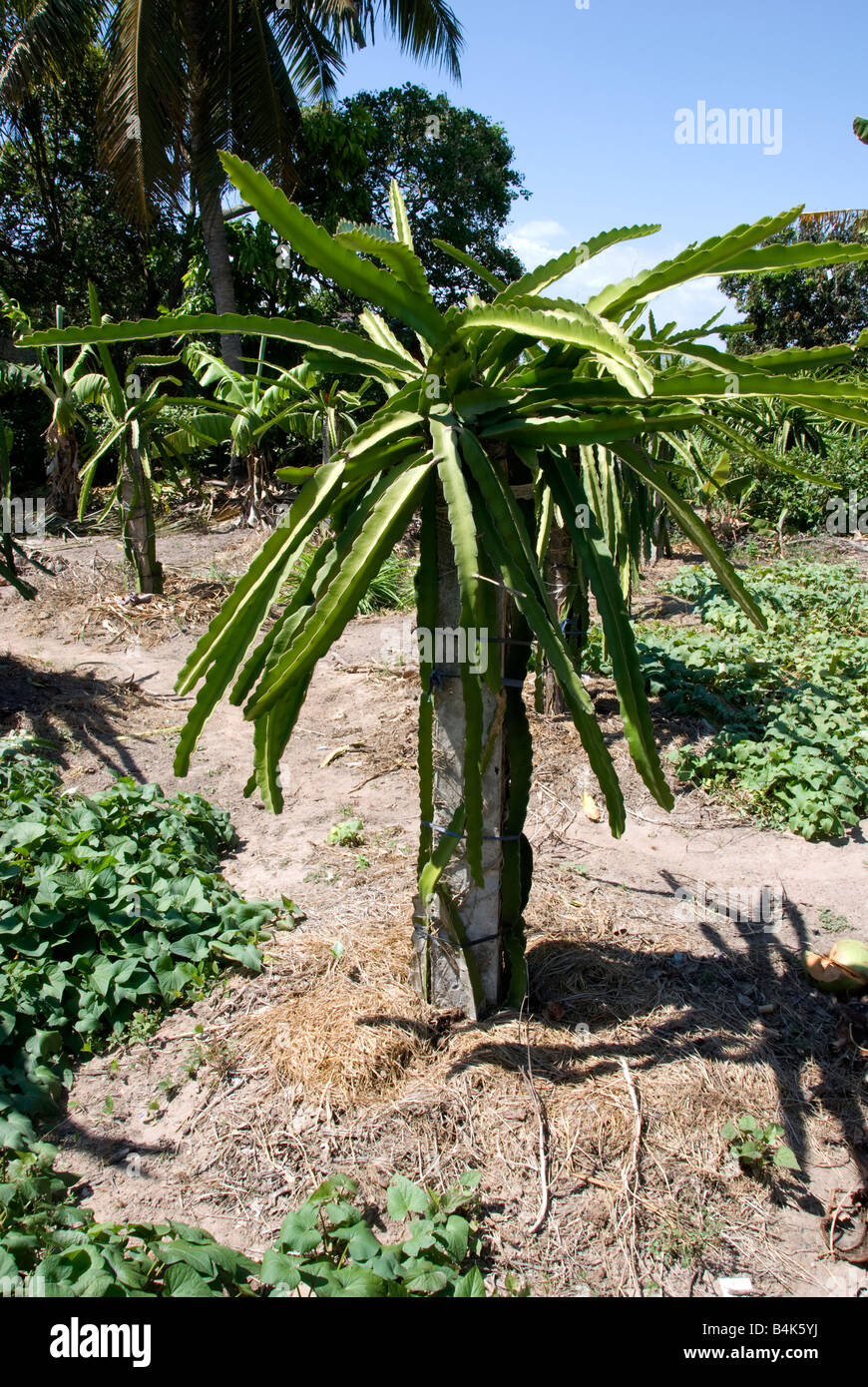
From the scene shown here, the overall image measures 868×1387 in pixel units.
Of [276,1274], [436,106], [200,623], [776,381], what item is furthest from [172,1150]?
[436,106]

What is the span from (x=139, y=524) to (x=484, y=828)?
6557 mm

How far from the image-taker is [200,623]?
8.00 m

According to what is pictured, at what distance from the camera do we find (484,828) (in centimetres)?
267

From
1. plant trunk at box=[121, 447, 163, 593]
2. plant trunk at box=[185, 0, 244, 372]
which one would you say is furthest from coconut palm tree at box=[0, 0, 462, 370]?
plant trunk at box=[121, 447, 163, 593]

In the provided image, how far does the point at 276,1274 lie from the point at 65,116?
56.1 ft

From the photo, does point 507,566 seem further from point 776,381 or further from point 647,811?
point 647,811

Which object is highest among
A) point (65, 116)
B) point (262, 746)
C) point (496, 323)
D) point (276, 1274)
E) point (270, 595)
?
point (65, 116)

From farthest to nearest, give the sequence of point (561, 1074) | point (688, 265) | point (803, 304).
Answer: point (803, 304)
point (561, 1074)
point (688, 265)

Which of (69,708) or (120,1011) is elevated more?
(69,708)

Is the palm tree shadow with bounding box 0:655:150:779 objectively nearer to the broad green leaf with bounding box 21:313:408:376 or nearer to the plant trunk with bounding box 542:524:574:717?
the plant trunk with bounding box 542:524:574:717

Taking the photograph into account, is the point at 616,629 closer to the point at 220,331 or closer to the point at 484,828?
the point at 484,828

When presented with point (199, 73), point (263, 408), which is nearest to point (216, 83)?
point (199, 73)

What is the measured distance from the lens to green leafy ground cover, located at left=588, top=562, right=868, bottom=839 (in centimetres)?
459

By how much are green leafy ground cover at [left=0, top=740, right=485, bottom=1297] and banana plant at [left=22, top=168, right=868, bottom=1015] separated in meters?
0.90
